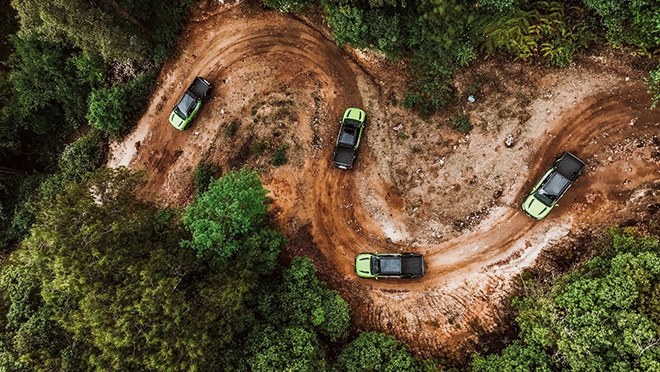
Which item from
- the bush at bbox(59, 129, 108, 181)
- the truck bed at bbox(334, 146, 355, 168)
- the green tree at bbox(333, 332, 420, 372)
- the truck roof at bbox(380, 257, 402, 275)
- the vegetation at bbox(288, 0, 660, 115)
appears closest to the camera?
the green tree at bbox(333, 332, 420, 372)

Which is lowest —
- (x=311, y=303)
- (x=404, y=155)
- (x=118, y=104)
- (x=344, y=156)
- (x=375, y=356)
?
(x=375, y=356)

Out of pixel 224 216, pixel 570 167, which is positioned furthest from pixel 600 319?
pixel 224 216

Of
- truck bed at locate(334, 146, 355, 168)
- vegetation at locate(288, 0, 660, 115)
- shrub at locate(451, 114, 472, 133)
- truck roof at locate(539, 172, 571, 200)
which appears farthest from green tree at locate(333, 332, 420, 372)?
vegetation at locate(288, 0, 660, 115)

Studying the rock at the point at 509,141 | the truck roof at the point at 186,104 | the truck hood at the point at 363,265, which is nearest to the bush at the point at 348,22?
the rock at the point at 509,141

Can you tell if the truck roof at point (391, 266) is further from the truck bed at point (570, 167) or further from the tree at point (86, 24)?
the tree at point (86, 24)

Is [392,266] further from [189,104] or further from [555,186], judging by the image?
[189,104]

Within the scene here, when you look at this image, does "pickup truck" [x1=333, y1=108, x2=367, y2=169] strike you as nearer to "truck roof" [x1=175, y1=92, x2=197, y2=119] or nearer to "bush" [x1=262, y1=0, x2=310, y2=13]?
"bush" [x1=262, y1=0, x2=310, y2=13]
